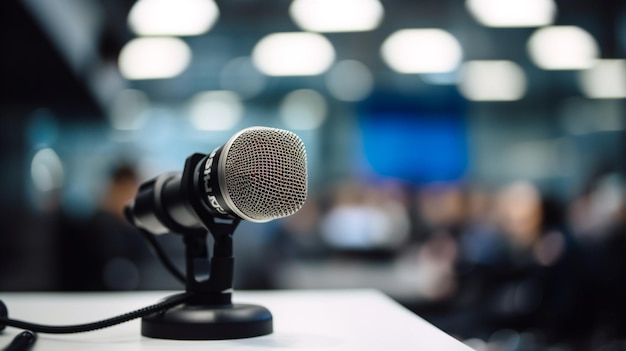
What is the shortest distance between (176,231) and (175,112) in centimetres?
823

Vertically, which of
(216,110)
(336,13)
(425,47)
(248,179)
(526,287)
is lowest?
(526,287)

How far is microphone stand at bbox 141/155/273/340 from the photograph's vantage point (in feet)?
3.10

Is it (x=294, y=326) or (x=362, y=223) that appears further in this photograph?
(x=362, y=223)

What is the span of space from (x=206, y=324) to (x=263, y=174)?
0.72 feet

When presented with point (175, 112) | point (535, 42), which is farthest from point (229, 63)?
point (535, 42)

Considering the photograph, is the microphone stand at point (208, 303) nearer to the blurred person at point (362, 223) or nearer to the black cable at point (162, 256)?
the black cable at point (162, 256)

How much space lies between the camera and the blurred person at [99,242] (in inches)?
126

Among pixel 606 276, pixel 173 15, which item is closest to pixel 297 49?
pixel 173 15

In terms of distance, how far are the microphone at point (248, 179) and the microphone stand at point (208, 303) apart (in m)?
0.02

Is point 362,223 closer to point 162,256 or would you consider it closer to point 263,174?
point 162,256

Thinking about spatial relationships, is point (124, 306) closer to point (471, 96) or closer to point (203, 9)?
point (203, 9)

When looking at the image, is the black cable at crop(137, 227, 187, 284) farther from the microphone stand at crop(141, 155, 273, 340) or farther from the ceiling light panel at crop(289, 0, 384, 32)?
the ceiling light panel at crop(289, 0, 384, 32)

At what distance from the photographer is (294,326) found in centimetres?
107

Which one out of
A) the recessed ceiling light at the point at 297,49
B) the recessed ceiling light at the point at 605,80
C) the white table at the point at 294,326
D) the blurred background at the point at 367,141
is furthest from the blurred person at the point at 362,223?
the white table at the point at 294,326
